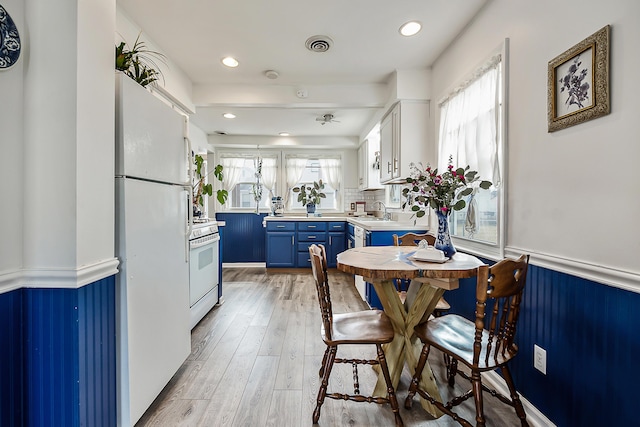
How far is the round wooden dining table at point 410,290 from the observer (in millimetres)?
1483

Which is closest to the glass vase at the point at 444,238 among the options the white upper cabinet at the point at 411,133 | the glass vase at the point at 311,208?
the white upper cabinet at the point at 411,133

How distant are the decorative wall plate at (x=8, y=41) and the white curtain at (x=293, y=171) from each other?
4.70 meters

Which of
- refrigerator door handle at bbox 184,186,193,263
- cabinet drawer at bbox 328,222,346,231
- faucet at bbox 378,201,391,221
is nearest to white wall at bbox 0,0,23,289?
refrigerator door handle at bbox 184,186,193,263

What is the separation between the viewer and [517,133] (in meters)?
1.73

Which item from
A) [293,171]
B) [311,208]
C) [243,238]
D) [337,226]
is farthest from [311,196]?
[243,238]

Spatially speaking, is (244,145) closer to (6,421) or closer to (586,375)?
(6,421)

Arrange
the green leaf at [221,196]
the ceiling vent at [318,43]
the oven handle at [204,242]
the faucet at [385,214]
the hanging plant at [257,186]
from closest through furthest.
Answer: the ceiling vent at [318,43] → the oven handle at [204,242] → the green leaf at [221,196] → the faucet at [385,214] → the hanging plant at [257,186]

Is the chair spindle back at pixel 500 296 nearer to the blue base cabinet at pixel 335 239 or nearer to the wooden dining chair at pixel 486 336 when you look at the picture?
the wooden dining chair at pixel 486 336

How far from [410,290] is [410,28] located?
6.41 feet

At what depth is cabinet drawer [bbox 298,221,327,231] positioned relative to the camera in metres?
5.04

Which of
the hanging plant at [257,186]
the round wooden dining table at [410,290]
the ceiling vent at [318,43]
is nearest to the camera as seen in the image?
the round wooden dining table at [410,290]

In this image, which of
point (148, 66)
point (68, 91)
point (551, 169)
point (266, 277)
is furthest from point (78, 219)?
point (266, 277)

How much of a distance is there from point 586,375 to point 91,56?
2.45 m

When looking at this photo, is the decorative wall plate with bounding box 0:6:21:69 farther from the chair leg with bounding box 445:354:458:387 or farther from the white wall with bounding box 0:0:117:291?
the chair leg with bounding box 445:354:458:387
